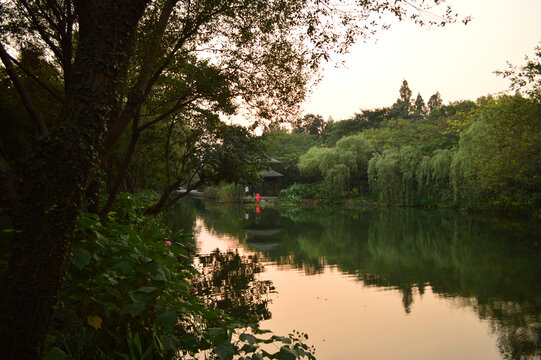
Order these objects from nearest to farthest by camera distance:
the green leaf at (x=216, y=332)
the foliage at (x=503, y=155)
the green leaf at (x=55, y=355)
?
the green leaf at (x=55, y=355), the green leaf at (x=216, y=332), the foliage at (x=503, y=155)

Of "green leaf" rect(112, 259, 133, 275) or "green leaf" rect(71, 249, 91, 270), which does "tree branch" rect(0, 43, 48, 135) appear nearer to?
"green leaf" rect(71, 249, 91, 270)

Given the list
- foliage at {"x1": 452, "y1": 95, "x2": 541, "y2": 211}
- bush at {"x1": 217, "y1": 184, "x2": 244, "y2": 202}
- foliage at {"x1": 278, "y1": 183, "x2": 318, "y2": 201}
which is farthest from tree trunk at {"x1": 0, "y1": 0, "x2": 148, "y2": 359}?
bush at {"x1": 217, "y1": 184, "x2": 244, "y2": 202}

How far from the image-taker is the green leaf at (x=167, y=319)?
2047 mm

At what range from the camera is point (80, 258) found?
2139 millimetres

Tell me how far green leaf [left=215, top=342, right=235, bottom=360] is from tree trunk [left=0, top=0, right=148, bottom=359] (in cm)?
83

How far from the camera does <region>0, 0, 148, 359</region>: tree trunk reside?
1796 millimetres

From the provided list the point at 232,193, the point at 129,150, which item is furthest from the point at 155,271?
the point at 232,193

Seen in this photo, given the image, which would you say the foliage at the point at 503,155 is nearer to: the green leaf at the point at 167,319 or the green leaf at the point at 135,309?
the green leaf at the point at 167,319

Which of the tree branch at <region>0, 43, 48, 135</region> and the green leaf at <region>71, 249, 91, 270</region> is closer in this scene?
the green leaf at <region>71, 249, 91, 270</region>

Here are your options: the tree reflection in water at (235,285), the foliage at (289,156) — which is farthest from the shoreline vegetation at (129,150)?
the foliage at (289,156)

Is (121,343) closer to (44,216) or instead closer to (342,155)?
(44,216)

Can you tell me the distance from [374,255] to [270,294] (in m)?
4.24

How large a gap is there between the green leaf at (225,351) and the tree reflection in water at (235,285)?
3057 millimetres

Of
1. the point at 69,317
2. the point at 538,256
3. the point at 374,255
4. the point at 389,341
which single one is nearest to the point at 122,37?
the point at 69,317
